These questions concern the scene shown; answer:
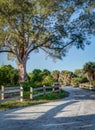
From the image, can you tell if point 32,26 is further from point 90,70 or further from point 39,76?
point 90,70

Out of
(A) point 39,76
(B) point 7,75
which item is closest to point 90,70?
(A) point 39,76

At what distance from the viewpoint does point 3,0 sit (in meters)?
42.2

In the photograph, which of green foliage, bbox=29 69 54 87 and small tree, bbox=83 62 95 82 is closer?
green foliage, bbox=29 69 54 87

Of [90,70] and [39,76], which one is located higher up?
[90,70]

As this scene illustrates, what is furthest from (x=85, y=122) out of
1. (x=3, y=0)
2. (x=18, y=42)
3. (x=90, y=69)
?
(x=90, y=69)

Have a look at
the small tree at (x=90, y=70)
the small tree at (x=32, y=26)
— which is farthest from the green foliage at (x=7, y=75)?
the small tree at (x=90, y=70)

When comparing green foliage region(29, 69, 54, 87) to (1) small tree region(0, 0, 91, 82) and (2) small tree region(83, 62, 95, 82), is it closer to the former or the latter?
(1) small tree region(0, 0, 91, 82)

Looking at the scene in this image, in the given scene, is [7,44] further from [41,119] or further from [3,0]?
[41,119]

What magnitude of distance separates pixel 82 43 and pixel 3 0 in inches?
503

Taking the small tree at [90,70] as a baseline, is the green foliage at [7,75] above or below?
below

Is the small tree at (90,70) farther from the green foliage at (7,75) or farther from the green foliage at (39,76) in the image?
the green foliage at (7,75)

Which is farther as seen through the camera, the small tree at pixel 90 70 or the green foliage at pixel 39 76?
the small tree at pixel 90 70

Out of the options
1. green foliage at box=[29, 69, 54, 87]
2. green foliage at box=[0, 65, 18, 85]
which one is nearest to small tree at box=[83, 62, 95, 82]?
green foliage at box=[29, 69, 54, 87]

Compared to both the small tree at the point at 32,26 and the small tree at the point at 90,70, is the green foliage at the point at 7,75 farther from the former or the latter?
the small tree at the point at 90,70
